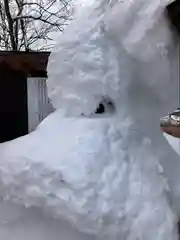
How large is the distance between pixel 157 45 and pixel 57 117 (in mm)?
534

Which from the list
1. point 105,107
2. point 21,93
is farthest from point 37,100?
point 105,107

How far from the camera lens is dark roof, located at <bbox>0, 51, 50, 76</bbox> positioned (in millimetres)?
2406

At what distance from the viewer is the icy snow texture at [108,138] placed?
60.7 inches

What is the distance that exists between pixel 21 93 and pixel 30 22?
377cm

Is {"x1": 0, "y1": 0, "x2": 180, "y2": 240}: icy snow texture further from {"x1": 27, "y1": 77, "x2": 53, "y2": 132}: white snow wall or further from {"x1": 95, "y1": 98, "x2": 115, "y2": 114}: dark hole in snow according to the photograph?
{"x1": 27, "y1": 77, "x2": 53, "y2": 132}: white snow wall

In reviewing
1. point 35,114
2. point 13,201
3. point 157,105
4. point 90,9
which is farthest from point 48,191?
point 35,114

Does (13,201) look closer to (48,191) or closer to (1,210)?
(1,210)

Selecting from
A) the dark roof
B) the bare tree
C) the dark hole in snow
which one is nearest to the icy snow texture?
the dark hole in snow

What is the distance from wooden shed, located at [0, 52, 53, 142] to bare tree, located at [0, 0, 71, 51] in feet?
10.5

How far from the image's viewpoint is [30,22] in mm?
6547

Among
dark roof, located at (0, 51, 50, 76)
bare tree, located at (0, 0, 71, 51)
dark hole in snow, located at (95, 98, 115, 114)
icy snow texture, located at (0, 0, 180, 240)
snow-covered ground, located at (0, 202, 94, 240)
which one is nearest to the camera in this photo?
icy snow texture, located at (0, 0, 180, 240)

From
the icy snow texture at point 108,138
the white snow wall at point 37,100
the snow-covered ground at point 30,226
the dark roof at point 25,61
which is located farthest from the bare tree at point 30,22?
the snow-covered ground at point 30,226

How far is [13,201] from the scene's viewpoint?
5.57ft

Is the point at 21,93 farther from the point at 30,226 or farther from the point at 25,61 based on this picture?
the point at 30,226
